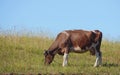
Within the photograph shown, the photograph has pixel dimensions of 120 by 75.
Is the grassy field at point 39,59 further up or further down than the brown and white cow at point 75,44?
further down

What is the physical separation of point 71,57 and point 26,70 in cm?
577

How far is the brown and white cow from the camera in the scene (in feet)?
59.8

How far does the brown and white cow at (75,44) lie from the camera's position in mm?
18219

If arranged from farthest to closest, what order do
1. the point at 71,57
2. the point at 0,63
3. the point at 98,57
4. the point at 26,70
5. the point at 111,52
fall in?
the point at 111,52 < the point at 71,57 < the point at 98,57 < the point at 0,63 < the point at 26,70

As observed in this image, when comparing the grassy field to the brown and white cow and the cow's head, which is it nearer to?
the cow's head

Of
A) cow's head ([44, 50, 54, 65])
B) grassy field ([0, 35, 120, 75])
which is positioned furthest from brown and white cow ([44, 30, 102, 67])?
grassy field ([0, 35, 120, 75])

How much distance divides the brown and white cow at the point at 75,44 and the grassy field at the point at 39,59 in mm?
471

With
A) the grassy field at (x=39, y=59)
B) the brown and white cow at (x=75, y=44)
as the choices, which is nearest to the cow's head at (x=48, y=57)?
the brown and white cow at (x=75, y=44)

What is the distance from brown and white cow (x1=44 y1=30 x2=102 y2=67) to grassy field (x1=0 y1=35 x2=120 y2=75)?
1.54 ft

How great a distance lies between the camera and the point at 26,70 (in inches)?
608

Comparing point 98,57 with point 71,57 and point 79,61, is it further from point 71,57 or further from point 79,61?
point 71,57

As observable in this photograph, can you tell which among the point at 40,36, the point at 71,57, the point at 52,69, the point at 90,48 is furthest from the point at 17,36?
the point at 52,69

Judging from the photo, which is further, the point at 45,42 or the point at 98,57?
the point at 45,42

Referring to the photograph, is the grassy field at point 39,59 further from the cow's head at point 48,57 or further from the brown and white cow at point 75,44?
the brown and white cow at point 75,44
